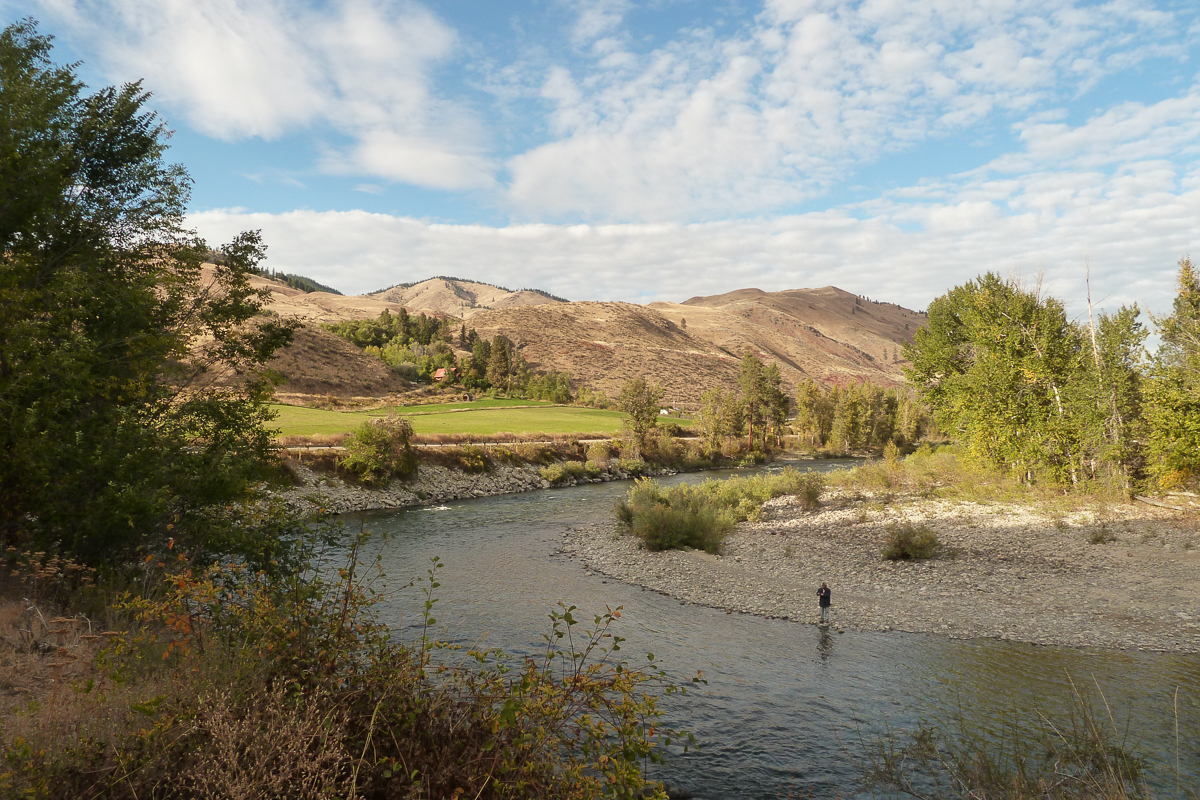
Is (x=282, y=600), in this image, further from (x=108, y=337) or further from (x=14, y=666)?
(x=108, y=337)

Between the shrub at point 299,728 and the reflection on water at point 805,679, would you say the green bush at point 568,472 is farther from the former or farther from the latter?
the shrub at point 299,728

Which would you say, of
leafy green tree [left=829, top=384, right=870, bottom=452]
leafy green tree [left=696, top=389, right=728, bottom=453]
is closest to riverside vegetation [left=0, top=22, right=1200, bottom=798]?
leafy green tree [left=696, top=389, right=728, bottom=453]

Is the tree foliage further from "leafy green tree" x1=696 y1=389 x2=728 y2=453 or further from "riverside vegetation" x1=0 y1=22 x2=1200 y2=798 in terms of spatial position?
"leafy green tree" x1=696 y1=389 x2=728 y2=453

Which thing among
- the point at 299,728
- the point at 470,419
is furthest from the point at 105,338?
the point at 470,419

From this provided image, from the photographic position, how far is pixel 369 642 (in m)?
5.97

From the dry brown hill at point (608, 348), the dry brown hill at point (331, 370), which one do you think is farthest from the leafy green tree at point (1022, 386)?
the dry brown hill at point (608, 348)

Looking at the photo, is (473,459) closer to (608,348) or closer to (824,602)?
(824,602)

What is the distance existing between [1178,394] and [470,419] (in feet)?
197

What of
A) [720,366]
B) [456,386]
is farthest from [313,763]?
[720,366]

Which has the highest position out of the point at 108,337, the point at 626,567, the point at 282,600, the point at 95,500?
the point at 108,337

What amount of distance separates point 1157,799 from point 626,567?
17.0 m

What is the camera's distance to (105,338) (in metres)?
11.4

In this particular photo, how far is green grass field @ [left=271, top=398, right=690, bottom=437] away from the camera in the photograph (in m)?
51.2

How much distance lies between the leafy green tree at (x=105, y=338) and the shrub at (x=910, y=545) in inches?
871
